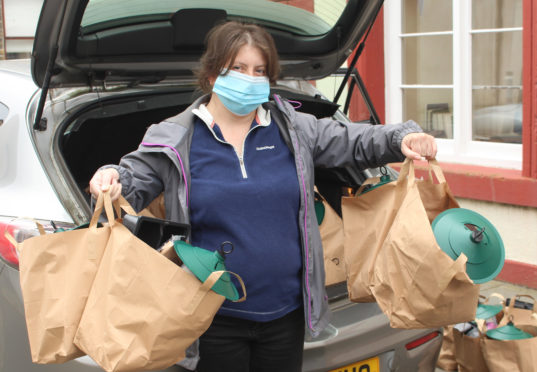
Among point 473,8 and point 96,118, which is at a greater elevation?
point 473,8

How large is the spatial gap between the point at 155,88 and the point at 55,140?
2.27 feet

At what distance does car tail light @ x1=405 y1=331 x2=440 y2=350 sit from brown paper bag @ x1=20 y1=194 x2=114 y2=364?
1419 mm

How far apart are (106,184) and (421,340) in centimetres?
156

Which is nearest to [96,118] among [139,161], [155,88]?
[155,88]

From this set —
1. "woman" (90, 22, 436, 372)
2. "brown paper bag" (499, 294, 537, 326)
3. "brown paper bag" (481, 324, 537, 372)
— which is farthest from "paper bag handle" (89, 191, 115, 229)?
"brown paper bag" (499, 294, 537, 326)

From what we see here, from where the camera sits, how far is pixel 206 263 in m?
1.89

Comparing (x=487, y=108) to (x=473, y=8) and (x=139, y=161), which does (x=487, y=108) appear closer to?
(x=473, y=8)

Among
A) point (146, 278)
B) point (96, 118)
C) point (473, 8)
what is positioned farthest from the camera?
point (473, 8)

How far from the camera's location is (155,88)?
318 centimetres

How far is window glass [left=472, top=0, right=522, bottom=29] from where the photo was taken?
5.21 meters

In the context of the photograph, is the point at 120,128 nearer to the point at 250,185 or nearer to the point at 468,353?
the point at 250,185

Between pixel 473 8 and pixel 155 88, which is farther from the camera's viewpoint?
pixel 473 8

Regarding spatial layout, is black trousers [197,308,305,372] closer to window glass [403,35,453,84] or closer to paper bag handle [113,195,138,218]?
paper bag handle [113,195,138,218]

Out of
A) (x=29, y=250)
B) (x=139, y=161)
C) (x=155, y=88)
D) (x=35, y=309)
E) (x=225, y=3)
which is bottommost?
(x=35, y=309)
